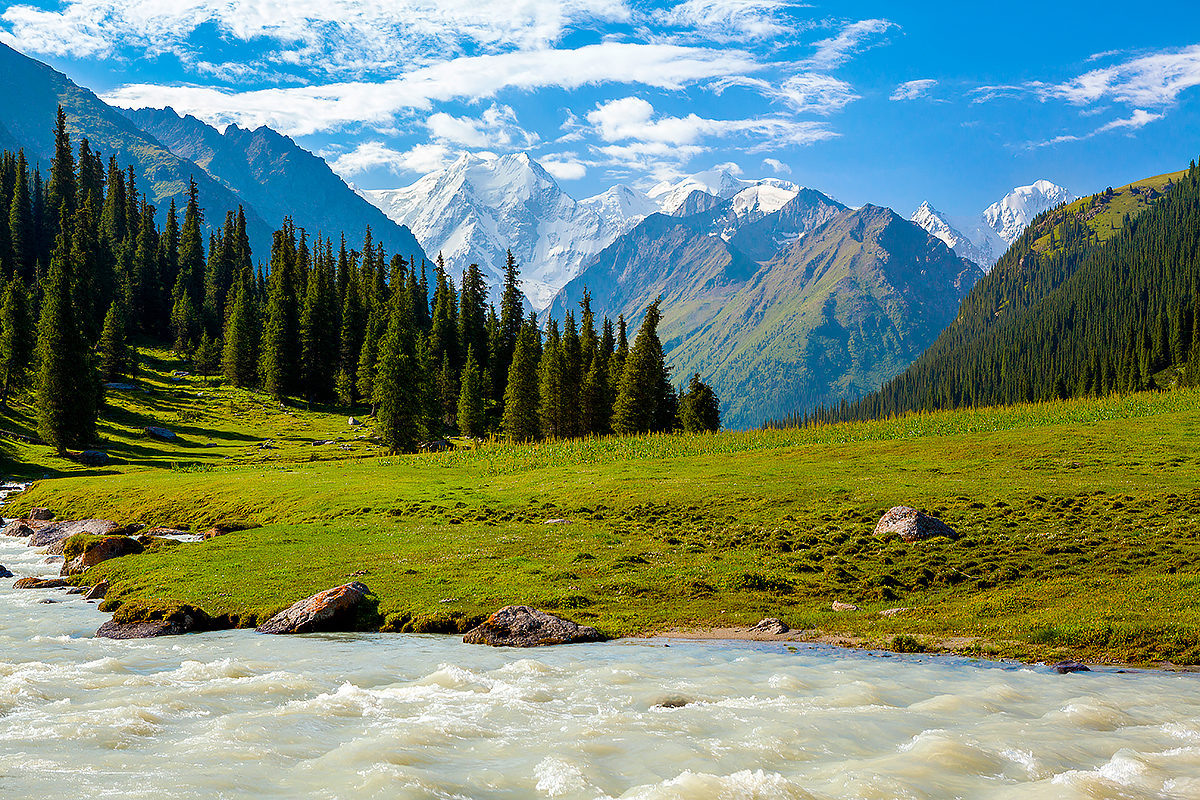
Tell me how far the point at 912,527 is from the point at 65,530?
4549cm

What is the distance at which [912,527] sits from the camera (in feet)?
89.7

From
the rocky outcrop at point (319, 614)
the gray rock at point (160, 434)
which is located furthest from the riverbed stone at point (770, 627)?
the gray rock at point (160, 434)

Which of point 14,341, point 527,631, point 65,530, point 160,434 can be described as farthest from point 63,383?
point 527,631

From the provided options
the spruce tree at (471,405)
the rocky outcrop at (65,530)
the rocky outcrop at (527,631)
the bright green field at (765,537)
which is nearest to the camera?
the rocky outcrop at (527,631)

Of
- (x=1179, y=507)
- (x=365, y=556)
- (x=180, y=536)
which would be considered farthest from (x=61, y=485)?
(x=1179, y=507)

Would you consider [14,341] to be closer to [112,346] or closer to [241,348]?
[112,346]

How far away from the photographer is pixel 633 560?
28.2m

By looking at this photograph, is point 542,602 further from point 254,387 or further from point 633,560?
point 254,387

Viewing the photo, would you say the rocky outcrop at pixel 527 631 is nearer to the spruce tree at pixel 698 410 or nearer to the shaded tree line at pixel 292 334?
the shaded tree line at pixel 292 334

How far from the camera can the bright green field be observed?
2088 centimetres

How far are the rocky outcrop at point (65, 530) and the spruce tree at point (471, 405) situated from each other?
66.8m

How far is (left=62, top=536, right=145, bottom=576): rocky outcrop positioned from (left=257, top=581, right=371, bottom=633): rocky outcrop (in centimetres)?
1453

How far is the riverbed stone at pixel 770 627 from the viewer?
2050 centimetres

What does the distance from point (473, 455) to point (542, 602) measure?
45.4 meters
